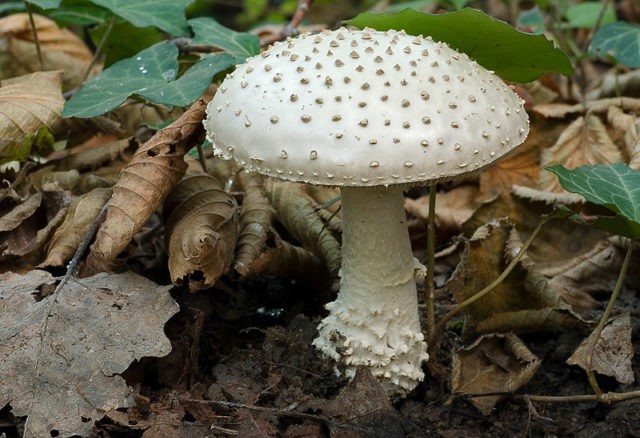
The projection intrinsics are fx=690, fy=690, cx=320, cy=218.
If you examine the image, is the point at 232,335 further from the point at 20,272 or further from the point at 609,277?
the point at 609,277

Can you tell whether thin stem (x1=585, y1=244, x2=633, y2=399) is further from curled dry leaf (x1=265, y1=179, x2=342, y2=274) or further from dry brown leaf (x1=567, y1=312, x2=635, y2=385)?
curled dry leaf (x1=265, y1=179, x2=342, y2=274)

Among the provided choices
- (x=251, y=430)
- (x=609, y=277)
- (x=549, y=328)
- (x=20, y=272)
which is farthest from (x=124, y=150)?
(x=609, y=277)

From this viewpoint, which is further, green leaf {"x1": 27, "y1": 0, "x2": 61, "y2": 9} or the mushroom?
green leaf {"x1": 27, "y1": 0, "x2": 61, "y2": 9}

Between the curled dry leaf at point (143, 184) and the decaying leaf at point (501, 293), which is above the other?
the curled dry leaf at point (143, 184)

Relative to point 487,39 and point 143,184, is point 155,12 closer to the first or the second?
point 143,184

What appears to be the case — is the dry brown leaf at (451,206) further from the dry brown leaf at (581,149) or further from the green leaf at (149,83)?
the green leaf at (149,83)

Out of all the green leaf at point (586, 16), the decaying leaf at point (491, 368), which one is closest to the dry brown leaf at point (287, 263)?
the decaying leaf at point (491, 368)

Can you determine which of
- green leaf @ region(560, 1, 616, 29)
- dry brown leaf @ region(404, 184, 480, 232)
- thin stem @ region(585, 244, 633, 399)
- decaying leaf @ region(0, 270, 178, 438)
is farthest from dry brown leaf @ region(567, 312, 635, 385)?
green leaf @ region(560, 1, 616, 29)
